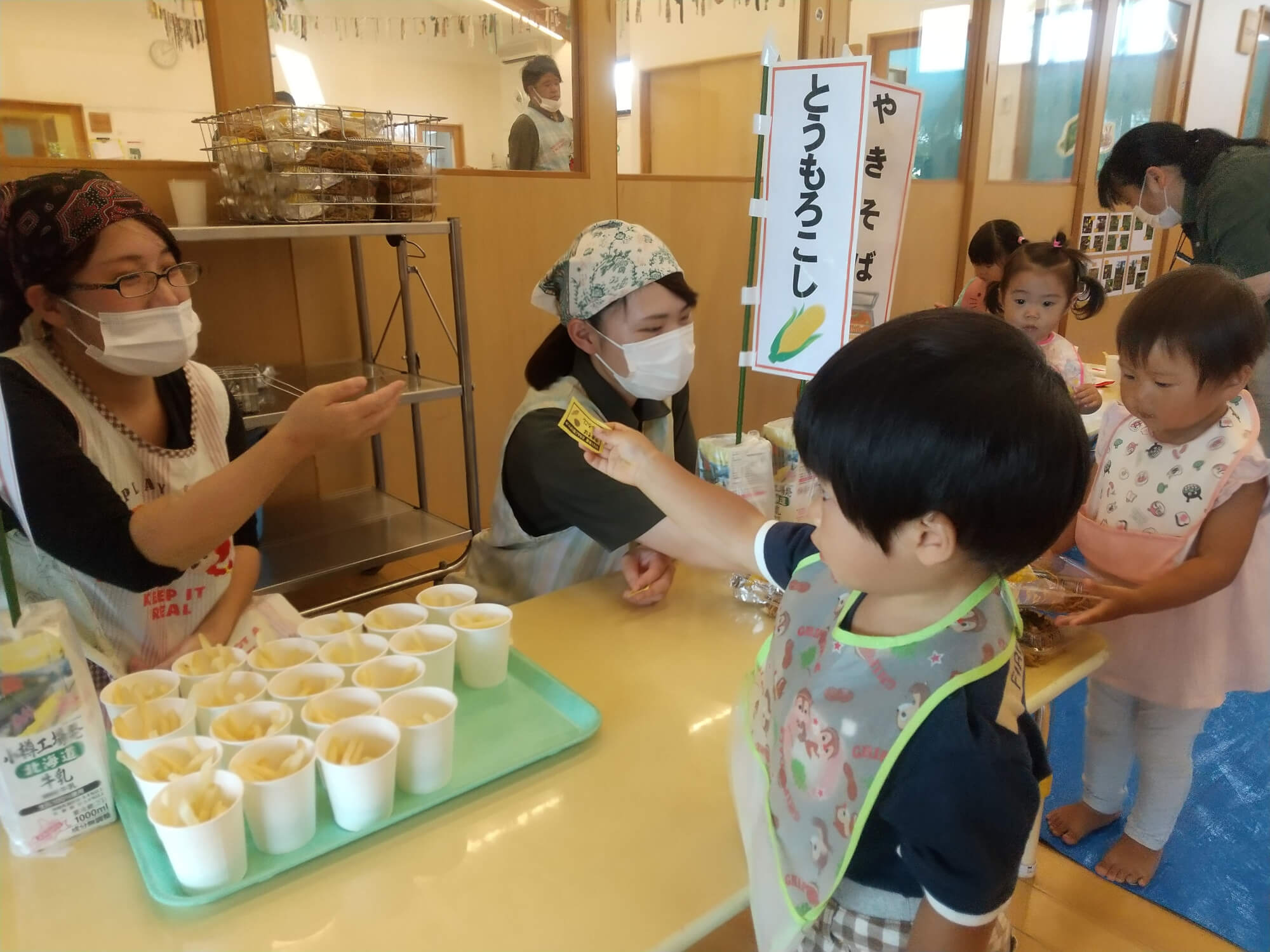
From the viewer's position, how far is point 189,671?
3.08 ft

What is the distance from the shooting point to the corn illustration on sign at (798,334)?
147 cm

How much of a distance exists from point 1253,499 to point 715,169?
101 inches

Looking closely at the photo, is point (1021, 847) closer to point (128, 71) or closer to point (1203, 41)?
point (128, 71)

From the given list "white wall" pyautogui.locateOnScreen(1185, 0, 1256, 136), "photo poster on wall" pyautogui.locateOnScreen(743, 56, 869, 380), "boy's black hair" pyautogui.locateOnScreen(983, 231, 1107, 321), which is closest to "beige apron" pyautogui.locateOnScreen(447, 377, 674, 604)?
"photo poster on wall" pyautogui.locateOnScreen(743, 56, 869, 380)

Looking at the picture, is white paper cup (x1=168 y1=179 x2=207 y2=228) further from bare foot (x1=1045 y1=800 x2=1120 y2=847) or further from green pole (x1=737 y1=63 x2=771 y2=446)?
bare foot (x1=1045 y1=800 x2=1120 y2=847)

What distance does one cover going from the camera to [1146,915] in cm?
164

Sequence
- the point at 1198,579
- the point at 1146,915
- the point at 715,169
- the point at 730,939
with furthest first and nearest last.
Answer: the point at 715,169 < the point at 1146,915 < the point at 1198,579 < the point at 730,939

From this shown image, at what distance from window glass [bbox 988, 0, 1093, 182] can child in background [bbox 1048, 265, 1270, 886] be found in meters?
3.47

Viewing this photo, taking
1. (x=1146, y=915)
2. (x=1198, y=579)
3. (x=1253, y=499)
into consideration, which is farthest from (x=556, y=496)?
(x=1146, y=915)

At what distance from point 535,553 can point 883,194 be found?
999mm

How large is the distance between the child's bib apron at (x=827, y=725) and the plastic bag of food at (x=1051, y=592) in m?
0.44

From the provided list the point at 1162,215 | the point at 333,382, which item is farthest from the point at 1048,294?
the point at 333,382

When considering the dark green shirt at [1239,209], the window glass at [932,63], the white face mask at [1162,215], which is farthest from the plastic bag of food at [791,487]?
the window glass at [932,63]

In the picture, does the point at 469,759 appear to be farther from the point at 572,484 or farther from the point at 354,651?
the point at 572,484
